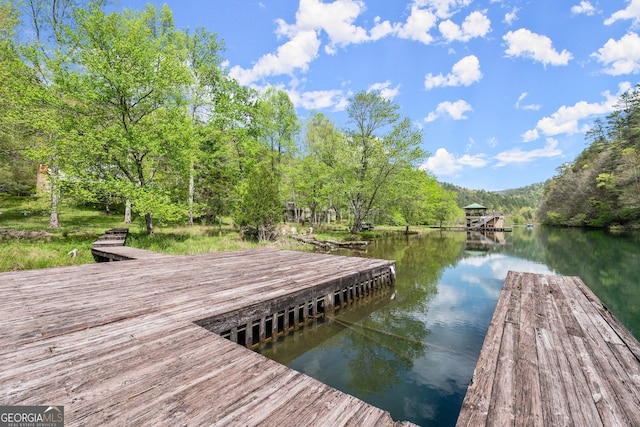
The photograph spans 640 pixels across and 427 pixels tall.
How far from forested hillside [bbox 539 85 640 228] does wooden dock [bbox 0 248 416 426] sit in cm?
4763

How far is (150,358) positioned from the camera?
3008 mm

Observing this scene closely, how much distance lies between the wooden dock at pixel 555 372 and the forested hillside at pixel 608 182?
1689 inches

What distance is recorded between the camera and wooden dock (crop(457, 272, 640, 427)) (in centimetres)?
Result: 246

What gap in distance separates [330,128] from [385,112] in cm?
898

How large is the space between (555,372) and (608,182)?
53059 mm

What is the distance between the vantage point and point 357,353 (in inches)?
228

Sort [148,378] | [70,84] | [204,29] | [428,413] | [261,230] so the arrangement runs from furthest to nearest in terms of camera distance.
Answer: [204,29], [261,230], [70,84], [428,413], [148,378]

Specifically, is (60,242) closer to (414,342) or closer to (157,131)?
(157,131)

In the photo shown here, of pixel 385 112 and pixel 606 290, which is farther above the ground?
pixel 385 112

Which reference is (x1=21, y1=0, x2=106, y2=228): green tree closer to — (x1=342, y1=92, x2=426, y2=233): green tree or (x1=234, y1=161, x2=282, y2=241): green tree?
(x1=234, y1=161, x2=282, y2=241): green tree

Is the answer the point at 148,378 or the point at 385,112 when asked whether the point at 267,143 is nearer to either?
the point at 385,112

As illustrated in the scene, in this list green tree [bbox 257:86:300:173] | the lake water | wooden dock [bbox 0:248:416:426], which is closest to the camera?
wooden dock [bbox 0:248:416:426]

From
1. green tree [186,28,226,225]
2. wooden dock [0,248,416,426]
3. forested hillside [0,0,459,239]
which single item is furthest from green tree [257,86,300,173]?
wooden dock [0,248,416,426]

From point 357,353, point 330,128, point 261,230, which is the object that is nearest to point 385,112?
point 330,128
